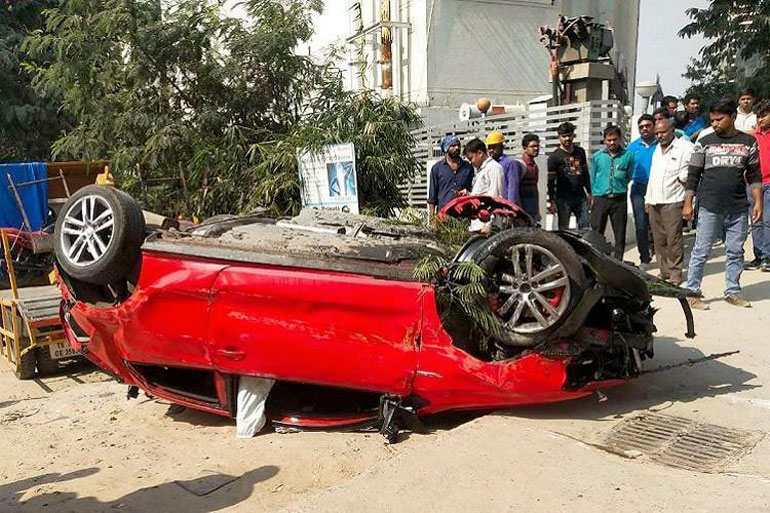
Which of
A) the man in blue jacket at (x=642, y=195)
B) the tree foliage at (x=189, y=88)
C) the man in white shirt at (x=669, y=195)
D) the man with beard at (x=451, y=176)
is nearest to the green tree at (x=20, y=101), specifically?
the tree foliage at (x=189, y=88)

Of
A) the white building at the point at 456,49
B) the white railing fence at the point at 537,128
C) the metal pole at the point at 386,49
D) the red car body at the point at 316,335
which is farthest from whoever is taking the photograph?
the metal pole at the point at 386,49

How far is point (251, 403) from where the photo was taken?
4336 millimetres

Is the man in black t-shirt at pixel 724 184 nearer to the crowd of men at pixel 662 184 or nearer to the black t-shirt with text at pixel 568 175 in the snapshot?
the crowd of men at pixel 662 184

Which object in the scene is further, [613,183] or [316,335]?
[613,183]

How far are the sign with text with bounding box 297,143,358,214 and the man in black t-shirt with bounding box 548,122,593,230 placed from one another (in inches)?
94.6

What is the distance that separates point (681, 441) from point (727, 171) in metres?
3.03

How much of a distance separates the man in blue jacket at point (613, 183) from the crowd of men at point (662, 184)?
1cm

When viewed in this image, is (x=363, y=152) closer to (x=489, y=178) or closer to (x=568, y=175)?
(x=489, y=178)

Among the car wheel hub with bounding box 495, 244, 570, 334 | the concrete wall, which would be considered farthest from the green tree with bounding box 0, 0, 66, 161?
the car wheel hub with bounding box 495, 244, 570, 334

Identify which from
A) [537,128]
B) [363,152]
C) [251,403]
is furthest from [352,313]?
[537,128]

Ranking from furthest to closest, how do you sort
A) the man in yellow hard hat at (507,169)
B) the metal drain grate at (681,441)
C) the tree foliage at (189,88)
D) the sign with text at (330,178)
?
the tree foliage at (189,88) → the sign with text at (330,178) → the man in yellow hard hat at (507,169) → the metal drain grate at (681,441)

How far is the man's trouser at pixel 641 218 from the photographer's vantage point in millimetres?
7723

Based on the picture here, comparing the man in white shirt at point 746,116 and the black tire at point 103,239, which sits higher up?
the man in white shirt at point 746,116

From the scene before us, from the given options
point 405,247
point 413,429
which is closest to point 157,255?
point 405,247
